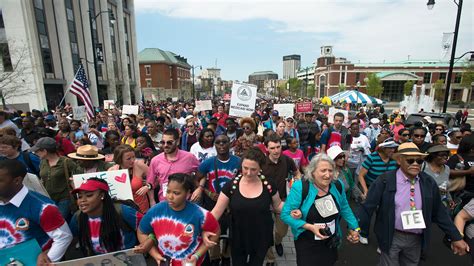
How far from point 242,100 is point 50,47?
972 inches

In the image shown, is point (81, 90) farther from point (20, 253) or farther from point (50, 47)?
point (50, 47)

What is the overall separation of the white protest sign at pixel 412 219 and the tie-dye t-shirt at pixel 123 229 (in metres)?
2.76

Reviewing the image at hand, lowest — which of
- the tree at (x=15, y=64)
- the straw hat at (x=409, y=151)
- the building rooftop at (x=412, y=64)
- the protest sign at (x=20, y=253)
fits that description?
the protest sign at (x=20, y=253)

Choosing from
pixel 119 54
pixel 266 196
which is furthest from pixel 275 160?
pixel 119 54

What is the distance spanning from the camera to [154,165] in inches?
146

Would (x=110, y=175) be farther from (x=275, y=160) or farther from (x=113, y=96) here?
(x=113, y=96)

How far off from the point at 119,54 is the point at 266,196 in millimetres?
39737

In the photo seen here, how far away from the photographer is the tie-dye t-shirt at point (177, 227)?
2.30 metres

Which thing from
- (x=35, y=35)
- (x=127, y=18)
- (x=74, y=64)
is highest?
(x=127, y=18)

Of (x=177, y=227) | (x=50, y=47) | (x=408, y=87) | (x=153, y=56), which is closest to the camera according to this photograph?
(x=177, y=227)

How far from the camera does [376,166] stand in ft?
13.4

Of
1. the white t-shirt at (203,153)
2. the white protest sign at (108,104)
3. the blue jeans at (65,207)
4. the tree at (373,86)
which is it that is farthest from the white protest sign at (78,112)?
Answer: the tree at (373,86)

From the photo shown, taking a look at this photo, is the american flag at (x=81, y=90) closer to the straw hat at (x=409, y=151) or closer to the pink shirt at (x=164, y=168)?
the pink shirt at (x=164, y=168)

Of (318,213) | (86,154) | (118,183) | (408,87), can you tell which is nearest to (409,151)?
(318,213)
